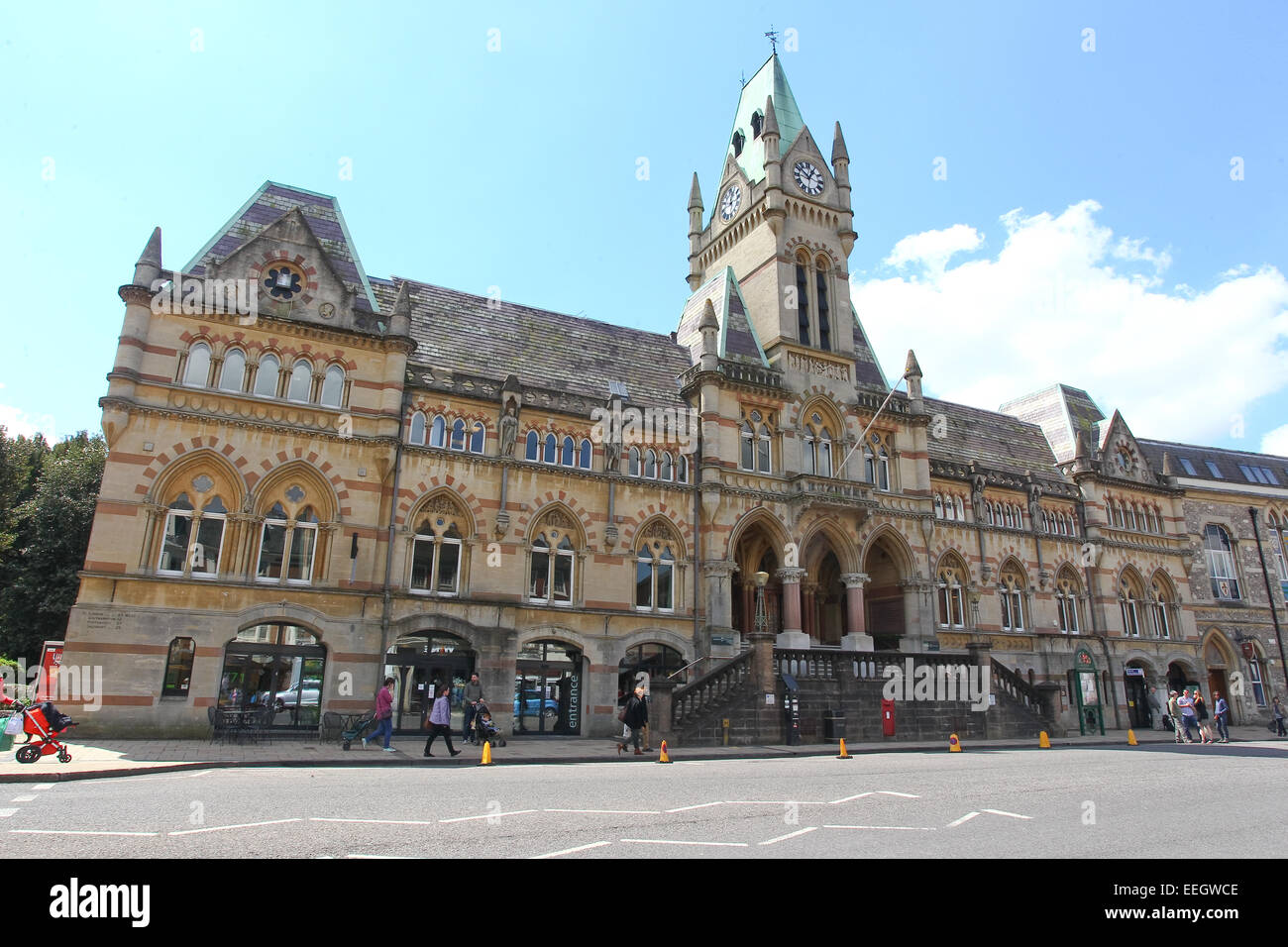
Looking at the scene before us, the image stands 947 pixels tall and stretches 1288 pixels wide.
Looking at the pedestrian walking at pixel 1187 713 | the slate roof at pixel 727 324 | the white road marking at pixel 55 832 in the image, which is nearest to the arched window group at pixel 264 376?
the slate roof at pixel 727 324

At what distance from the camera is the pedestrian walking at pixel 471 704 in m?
23.5

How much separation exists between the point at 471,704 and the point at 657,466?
11372mm

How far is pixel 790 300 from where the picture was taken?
35.1 metres

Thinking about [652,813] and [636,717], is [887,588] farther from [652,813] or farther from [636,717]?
[652,813]

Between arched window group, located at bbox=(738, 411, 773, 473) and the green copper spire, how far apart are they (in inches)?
506

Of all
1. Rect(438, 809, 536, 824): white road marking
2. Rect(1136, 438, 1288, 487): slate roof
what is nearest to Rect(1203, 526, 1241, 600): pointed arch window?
Rect(1136, 438, 1288, 487): slate roof

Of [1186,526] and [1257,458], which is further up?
[1257,458]

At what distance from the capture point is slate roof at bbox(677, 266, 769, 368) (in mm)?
34219

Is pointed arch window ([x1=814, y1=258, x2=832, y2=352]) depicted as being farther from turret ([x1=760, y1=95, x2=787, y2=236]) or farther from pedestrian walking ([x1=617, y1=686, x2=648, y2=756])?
pedestrian walking ([x1=617, y1=686, x2=648, y2=756])

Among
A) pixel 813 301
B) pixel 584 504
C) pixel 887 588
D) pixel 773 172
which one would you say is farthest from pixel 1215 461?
pixel 584 504

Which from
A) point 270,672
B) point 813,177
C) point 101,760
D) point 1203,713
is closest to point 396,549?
point 270,672

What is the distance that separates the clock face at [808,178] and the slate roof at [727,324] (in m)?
5.35
